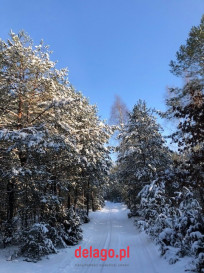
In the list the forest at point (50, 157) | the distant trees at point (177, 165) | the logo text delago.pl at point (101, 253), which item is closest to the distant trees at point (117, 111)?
the distant trees at point (177, 165)

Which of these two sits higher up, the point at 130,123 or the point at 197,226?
the point at 130,123

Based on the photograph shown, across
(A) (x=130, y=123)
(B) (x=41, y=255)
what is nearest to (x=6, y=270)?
(B) (x=41, y=255)

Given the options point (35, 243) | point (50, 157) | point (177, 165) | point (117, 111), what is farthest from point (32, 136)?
point (117, 111)

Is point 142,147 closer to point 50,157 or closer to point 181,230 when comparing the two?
point 50,157

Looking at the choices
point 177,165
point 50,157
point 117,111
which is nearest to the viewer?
point 177,165

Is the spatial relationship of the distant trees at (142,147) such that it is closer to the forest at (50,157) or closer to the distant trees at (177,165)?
the distant trees at (177,165)

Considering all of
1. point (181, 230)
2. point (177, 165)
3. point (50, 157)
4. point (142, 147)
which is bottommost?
point (181, 230)

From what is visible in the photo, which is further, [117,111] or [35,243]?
[117,111]

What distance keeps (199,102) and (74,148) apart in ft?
20.0

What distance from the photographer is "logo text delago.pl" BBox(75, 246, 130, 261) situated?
A: 9.13 metres

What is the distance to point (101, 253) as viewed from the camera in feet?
31.7

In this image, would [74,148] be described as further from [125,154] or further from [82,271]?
[125,154]

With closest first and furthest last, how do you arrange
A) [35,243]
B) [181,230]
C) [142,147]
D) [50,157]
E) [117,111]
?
1. [181,230]
2. [35,243]
3. [50,157]
4. [142,147]
5. [117,111]

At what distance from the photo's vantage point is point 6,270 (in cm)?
703
